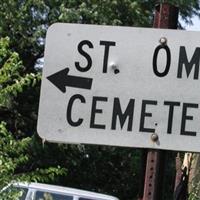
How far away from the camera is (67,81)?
235cm

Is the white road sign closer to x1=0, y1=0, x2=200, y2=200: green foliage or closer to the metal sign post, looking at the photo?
the metal sign post

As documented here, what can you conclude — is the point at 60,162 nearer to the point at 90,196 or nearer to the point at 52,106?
the point at 90,196

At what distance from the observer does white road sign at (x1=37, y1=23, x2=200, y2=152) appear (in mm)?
2303

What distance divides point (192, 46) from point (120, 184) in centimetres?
2462

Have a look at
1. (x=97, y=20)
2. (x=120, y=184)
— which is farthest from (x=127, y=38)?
(x=120, y=184)

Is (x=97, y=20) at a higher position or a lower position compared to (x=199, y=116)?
higher

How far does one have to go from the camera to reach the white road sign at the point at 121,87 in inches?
90.7

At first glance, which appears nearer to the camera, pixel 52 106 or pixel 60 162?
pixel 52 106

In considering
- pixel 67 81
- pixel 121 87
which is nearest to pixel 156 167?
pixel 121 87

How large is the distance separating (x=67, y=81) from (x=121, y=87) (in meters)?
0.17

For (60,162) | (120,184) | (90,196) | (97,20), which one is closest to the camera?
(90,196)

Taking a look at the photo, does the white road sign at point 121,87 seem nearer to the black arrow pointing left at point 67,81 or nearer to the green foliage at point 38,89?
the black arrow pointing left at point 67,81

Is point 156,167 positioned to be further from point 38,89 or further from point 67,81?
point 38,89

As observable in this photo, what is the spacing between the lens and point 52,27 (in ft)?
7.85
